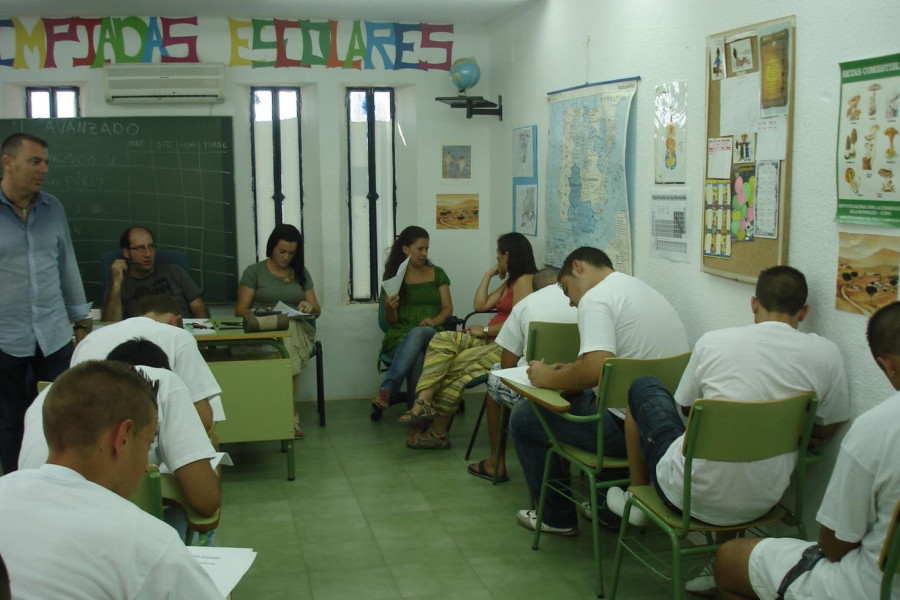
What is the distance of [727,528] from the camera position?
2.55m

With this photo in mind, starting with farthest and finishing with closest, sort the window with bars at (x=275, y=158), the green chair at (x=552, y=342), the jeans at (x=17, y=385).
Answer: the window with bars at (x=275, y=158) → the green chair at (x=552, y=342) → the jeans at (x=17, y=385)

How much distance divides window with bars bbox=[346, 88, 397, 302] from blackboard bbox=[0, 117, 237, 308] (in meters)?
0.87

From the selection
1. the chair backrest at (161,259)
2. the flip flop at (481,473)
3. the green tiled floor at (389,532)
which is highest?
the chair backrest at (161,259)

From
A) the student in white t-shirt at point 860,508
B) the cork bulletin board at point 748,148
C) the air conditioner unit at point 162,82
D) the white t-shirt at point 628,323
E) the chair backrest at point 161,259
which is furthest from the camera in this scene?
the air conditioner unit at point 162,82

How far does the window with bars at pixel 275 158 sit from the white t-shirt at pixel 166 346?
3.21 meters

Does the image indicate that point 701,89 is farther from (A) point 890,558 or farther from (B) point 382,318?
(B) point 382,318

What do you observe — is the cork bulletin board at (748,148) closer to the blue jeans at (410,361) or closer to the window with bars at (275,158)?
the blue jeans at (410,361)

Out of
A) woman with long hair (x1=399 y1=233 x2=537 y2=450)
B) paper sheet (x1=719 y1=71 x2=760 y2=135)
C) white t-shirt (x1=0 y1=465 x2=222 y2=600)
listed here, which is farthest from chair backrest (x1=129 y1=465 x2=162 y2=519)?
woman with long hair (x1=399 y1=233 x2=537 y2=450)

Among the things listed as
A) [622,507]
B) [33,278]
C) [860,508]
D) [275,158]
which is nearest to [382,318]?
[275,158]

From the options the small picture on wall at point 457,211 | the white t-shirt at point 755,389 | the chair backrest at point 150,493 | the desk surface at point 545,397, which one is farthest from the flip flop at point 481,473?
the chair backrest at point 150,493

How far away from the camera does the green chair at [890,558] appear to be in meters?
1.74

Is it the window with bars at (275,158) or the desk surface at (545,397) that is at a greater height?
the window with bars at (275,158)

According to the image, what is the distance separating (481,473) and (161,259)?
2.42 meters

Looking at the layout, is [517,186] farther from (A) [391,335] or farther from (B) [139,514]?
(B) [139,514]
